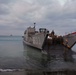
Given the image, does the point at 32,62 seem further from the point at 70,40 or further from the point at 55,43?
the point at 55,43

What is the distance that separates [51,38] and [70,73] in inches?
936

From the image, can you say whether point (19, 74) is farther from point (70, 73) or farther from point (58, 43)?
point (58, 43)

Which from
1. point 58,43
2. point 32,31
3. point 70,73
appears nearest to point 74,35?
point 58,43

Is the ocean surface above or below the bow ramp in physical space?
below

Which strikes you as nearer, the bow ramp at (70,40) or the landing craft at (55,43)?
the bow ramp at (70,40)

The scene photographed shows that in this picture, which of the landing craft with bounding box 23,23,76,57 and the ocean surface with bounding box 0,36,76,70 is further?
the landing craft with bounding box 23,23,76,57

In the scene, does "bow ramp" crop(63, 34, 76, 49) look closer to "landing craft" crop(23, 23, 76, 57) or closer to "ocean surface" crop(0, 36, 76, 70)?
"landing craft" crop(23, 23, 76, 57)

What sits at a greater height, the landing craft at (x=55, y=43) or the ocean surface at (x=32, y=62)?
the landing craft at (x=55, y=43)

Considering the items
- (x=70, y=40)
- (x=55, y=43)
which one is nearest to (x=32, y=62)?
(x=70, y=40)

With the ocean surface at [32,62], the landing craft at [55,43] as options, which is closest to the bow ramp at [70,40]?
the landing craft at [55,43]

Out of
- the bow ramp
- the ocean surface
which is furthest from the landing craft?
the ocean surface

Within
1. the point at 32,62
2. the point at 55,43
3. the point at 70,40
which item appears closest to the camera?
the point at 32,62

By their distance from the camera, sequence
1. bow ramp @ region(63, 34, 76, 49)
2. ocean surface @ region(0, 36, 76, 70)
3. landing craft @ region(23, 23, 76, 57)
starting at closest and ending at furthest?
ocean surface @ region(0, 36, 76, 70) < bow ramp @ region(63, 34, 76, 49) < landing craft @ region(23, 23, 76, 57)

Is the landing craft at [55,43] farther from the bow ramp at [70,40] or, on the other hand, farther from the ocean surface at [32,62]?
the ocean surface at [32,62]
